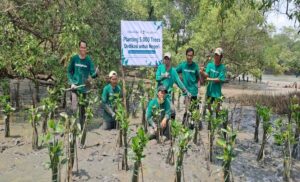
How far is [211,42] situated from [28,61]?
17.3m

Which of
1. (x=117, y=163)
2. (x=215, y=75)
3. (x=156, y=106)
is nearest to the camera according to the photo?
(x=117, y=163)

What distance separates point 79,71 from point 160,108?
5.48ft

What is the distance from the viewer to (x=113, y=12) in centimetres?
1062

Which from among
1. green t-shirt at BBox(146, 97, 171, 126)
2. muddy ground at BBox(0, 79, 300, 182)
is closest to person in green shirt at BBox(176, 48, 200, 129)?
green t-shirt at BBox(146, 97, 171, 126)

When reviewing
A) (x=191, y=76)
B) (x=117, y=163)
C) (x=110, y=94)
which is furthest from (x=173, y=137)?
(x=110, y=94)

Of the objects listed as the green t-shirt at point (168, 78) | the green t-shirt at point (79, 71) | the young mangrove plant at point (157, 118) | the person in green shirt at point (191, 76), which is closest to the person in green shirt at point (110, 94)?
the green t-shirt at point (79, 71)

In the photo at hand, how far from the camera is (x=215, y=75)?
7191 mm

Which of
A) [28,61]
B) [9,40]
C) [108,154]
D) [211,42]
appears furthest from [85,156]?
[211,42]

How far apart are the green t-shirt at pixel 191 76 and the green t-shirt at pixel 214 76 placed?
0.71ft

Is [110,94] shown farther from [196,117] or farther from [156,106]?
[196,117]

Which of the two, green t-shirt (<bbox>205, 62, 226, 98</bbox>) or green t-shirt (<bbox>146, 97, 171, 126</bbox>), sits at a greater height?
green t-shirt (<bbox>205, 62, 226, 98</bbox>)

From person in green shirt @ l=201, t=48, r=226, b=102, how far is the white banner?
128cm

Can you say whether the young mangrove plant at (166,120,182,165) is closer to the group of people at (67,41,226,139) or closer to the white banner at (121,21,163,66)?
the group of people at (67,41,226,139)

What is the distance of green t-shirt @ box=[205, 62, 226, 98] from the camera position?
718cm
